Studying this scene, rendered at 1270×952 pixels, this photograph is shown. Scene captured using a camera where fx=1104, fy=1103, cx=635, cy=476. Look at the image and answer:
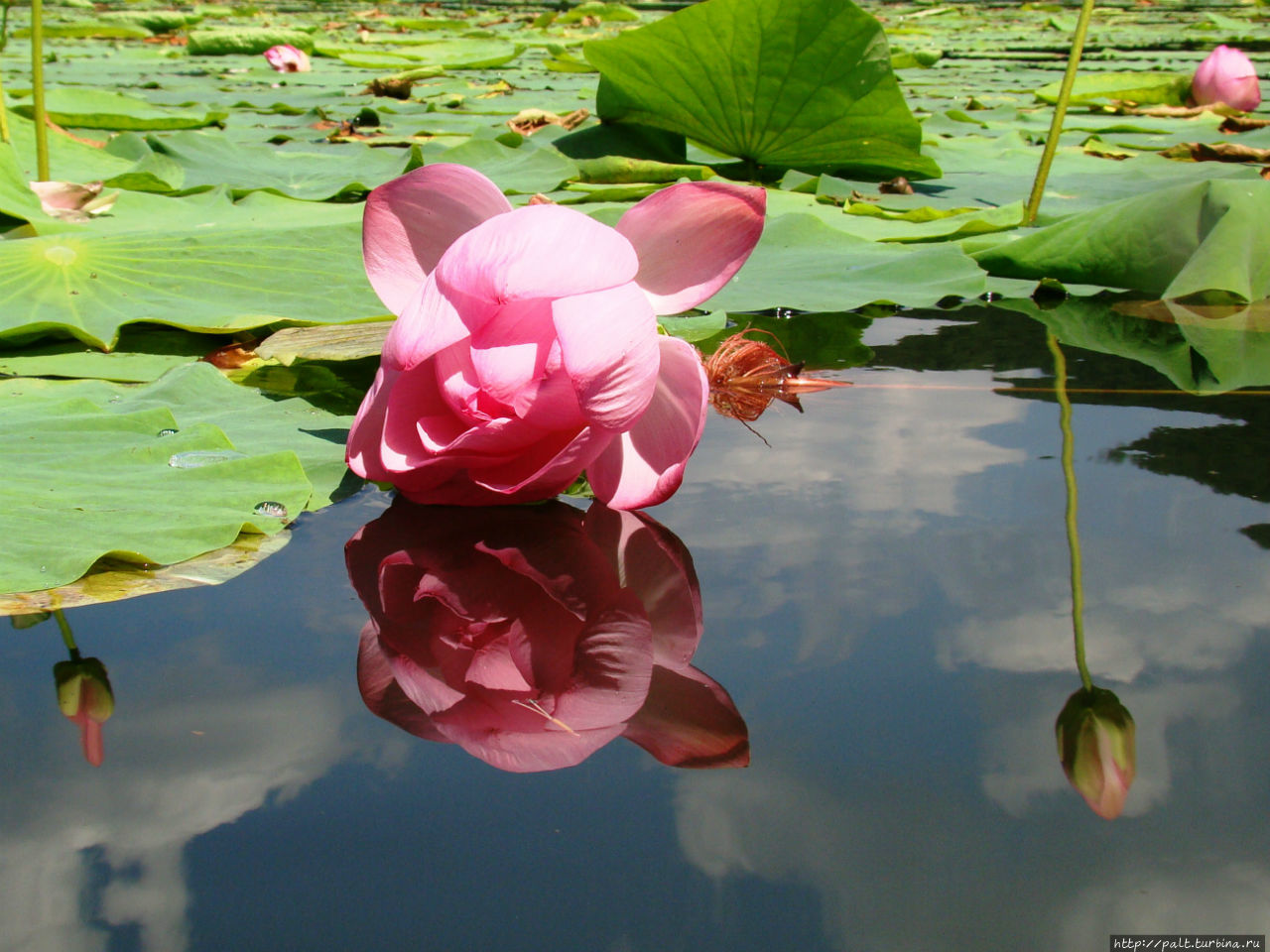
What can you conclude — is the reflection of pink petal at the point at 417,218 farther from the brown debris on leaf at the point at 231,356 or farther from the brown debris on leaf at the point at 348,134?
the brown debris on leaf at the point at 348,134

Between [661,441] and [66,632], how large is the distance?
358 millimetres

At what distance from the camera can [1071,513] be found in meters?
0.73

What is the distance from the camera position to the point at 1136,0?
35.9ft

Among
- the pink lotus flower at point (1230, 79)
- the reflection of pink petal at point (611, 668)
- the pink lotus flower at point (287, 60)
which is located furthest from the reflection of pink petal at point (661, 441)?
the pink lotus flower at point (287, 60)

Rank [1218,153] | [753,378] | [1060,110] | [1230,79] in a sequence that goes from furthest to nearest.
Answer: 1. [1230,79]
2. [1218,153]
3. [1060,110]
4. [753,378]

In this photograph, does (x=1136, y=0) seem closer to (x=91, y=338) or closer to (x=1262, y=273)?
(x=1262, y=273)

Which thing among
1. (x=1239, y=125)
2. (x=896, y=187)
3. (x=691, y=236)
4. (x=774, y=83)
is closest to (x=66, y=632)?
(x=691, y=236)

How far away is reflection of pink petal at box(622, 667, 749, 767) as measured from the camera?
1.51 feet

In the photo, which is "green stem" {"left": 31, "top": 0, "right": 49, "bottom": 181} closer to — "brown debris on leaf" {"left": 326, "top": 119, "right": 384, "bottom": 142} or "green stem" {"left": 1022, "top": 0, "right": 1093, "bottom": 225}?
"brown debris on leaf" {"left": 326, "top": 119, "right": 384, "bottom": 142}

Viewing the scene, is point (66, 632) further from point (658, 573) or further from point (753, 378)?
point (753, 378)

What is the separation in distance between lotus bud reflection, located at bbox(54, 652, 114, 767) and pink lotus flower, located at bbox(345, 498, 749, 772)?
0.11 meters

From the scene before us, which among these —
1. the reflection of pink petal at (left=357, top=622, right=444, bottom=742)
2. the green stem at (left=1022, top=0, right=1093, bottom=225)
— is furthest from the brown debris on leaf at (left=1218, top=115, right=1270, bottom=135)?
the reflection of pink petal at (left=357, top=622, right=444, bottom=742)

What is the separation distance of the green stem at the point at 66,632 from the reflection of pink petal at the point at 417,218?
0.98 feet

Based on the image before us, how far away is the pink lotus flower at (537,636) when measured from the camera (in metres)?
0.48
